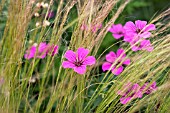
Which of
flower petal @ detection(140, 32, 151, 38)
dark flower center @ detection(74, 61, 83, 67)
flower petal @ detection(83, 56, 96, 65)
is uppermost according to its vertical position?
flower petal @ detection(140, 32, 151, 38)

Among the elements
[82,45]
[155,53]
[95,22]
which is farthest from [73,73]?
[155,53]

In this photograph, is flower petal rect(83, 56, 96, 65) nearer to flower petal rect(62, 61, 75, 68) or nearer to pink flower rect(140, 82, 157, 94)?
flower petal rect(62, 61, 75, 68)

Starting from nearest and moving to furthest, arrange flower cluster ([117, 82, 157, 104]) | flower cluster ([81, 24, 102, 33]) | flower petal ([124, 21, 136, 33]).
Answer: flower cluster ([117, 82, 157, 104]) → flower cluster ([81, 24, 102, 33]) → flower petal ([124, 21, 136, 33])

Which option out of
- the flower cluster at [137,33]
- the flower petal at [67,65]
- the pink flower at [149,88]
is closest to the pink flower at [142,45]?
the flower cluster at [137,33]

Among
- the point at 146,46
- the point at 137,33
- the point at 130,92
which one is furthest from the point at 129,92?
the point at 137,33

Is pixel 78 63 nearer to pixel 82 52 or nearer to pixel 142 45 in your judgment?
pixel 82 52

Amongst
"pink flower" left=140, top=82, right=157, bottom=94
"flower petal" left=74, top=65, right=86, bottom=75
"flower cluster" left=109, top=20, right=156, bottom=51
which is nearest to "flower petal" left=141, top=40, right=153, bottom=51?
"flower cluster" left=109, top=20, right=156, bottom=51

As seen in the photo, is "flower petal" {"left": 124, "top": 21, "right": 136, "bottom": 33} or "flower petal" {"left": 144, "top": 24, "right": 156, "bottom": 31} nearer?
"flower petal" {"left": 144, "top": 24, "right": 156, "bottom": 31}
